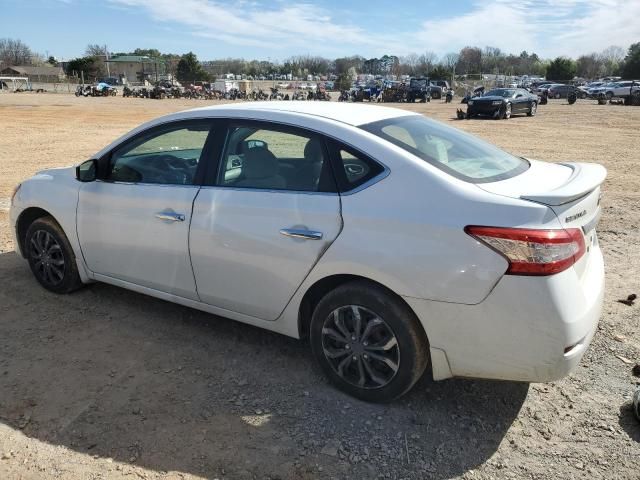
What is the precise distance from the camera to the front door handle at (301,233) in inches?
120

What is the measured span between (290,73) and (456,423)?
165 meters

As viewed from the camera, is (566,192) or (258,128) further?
(258,128)

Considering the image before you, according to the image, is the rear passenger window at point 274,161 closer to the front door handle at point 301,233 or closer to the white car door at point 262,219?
the white car door at point 262,219

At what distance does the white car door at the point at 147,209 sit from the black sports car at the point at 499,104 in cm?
2682

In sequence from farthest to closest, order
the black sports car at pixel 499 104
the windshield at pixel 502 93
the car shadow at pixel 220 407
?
the windshield at pixel 502 93, the black sports car at pixel 499 104, the car shadow at pixel 220 407

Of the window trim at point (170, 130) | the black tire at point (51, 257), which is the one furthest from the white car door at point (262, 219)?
the black tire at point (51, 257)

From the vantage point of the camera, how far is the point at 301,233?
10.2 ft

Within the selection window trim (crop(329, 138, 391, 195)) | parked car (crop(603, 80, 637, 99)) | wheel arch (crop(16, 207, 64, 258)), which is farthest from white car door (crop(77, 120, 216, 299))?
parked car (crop(603, 80, 637, 99))

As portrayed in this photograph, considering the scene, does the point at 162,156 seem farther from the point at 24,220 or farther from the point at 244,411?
the point at 244,411

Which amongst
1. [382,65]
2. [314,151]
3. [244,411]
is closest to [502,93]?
[314,151]

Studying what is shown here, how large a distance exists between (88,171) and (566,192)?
340 cm

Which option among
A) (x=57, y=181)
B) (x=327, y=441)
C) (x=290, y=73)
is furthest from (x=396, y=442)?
(x=290, y=73)

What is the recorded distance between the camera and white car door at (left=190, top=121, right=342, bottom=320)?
3123mm

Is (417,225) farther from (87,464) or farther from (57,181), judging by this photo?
(57,181)
